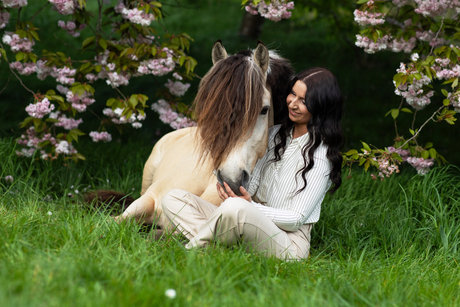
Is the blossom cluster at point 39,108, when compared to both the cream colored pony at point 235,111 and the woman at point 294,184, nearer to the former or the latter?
the cream colored pony at point 235,111

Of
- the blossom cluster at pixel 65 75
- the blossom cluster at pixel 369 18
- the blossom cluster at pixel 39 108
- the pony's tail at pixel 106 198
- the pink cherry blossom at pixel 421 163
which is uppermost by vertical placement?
the blossom cluster at pixel 369 18

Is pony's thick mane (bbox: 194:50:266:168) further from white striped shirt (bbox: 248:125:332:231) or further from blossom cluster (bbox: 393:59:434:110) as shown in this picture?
blossom cluster (bbox: 393:59:434:110)

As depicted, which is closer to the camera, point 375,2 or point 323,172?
point 323,172

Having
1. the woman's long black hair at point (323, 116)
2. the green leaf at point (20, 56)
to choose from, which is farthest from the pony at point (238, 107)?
the green leaf at point (20, 56)

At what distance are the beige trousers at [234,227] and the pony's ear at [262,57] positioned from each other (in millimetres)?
866

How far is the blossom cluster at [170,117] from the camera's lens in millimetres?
A: 4500

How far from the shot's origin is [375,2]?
3574 mm

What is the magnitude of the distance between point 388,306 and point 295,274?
1.78ft

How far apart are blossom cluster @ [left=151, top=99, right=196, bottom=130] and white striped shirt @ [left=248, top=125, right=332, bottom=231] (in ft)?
5.41

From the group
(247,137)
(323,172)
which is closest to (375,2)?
(323,172)

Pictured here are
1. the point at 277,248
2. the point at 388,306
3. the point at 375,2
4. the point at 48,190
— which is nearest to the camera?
the point at 388,306

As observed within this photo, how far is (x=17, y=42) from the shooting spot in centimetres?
381

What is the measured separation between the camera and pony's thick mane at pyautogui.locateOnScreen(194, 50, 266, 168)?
2395 mm

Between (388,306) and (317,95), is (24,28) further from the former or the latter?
(388,306)
